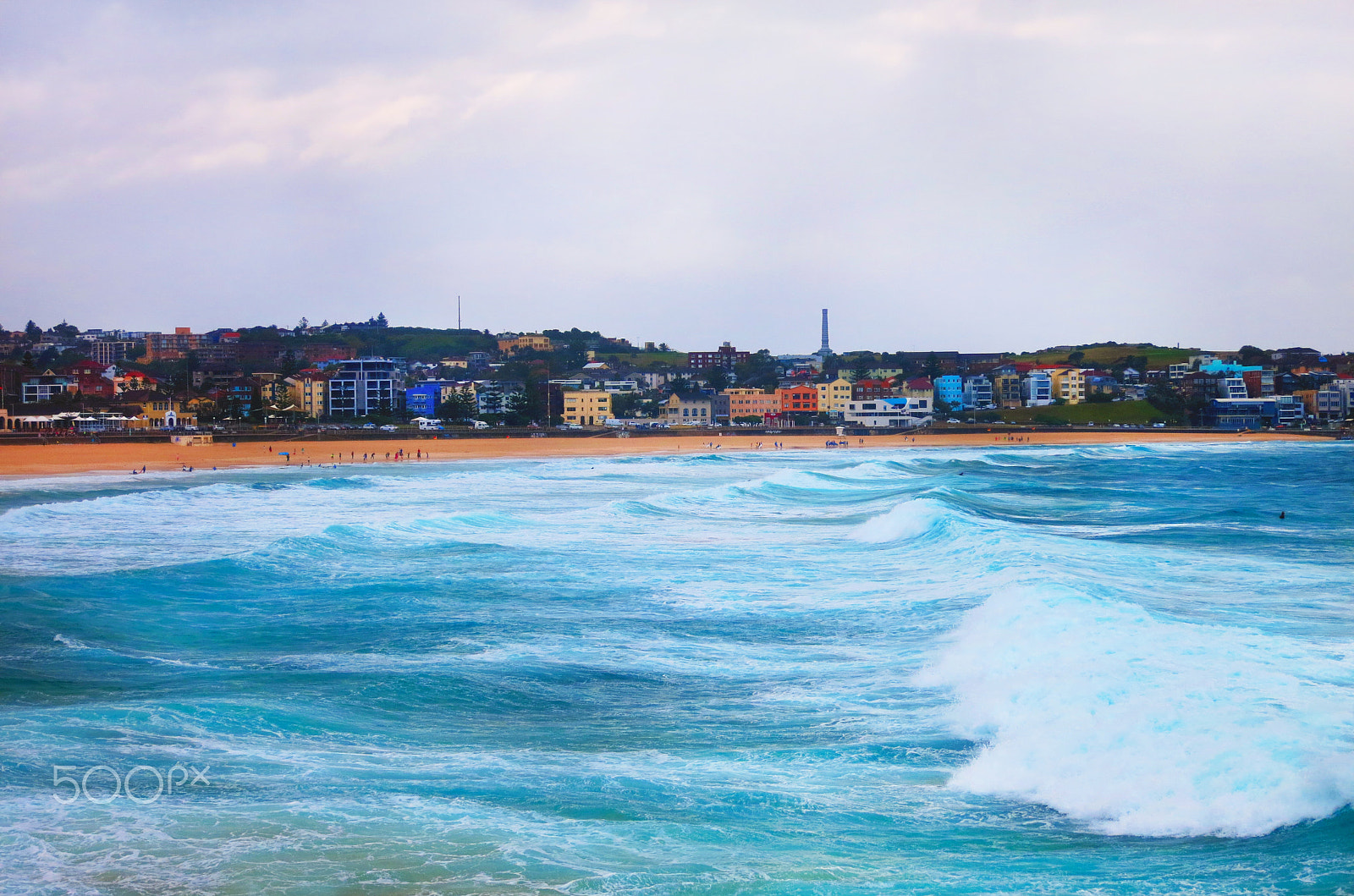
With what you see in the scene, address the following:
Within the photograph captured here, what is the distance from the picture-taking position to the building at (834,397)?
111938 millimetres

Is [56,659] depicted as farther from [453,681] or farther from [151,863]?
[151,863]

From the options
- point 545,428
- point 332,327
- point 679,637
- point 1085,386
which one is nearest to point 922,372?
point 1085,386

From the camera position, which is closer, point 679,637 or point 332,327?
point 679,637

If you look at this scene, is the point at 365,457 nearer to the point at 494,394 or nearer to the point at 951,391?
the point at 494,394

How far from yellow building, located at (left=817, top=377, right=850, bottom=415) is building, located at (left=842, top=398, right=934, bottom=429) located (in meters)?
2.28

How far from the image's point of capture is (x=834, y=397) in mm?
113500

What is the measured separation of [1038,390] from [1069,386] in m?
3.93

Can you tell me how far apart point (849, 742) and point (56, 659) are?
25.8 ft

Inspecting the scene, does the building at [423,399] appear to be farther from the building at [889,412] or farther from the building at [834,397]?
the building at [889,412]

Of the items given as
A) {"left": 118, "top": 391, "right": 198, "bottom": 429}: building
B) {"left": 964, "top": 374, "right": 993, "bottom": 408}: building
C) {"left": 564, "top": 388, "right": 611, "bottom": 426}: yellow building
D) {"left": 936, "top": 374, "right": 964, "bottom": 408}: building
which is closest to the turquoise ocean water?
{"left": 118, "top": 391, "right": 198, "bottom": 429}: building

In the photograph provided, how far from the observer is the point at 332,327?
188m

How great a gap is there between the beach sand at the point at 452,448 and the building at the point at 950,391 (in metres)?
26.8

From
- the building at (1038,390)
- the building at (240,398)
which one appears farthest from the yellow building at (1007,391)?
the building at (240,398)

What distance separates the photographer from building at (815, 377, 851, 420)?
11194cm
